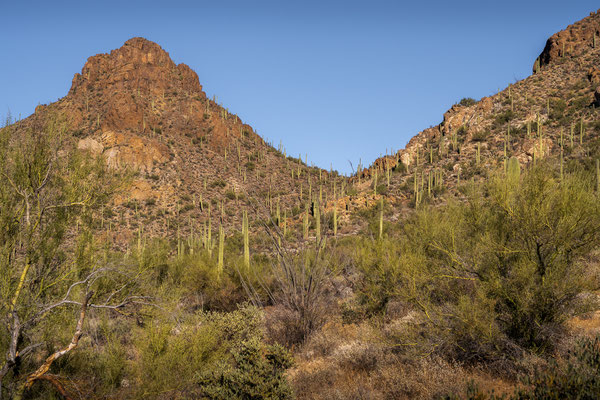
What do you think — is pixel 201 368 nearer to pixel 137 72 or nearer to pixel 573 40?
pixel 573 40

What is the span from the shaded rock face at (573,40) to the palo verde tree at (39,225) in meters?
49.9

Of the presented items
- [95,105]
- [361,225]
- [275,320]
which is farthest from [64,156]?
[95,105]

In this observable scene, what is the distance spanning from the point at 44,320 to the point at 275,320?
6.74 meters

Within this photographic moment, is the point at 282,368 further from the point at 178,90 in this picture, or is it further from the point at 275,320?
the point at 178,90

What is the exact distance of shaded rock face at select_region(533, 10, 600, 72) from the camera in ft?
136

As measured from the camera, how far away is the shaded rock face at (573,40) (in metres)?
41.3

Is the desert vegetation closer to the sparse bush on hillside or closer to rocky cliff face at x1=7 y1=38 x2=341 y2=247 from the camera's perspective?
rocky cliff face at x1=7 y1=38 x2=341 y2=247

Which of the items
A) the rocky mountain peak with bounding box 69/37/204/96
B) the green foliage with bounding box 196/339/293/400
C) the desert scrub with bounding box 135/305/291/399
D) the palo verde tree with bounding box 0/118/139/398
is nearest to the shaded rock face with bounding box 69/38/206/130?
the rocky mountain peak with bounding box 69/37/204/96

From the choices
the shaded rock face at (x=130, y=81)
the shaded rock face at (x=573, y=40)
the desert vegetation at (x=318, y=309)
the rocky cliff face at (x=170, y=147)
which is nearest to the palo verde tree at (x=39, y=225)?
the desert vegetation at (x=318, y=309)

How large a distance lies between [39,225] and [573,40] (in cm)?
5394

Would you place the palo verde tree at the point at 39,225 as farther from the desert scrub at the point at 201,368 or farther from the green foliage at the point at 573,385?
the green foliage at the point at 573,385

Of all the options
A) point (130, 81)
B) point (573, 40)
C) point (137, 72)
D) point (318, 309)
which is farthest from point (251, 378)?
point (137, 72)

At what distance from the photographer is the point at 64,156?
801 cm

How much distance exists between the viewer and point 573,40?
43281 mm
